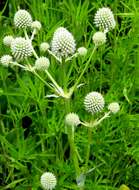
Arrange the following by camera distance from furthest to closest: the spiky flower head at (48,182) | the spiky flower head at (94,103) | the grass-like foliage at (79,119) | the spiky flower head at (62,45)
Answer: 1. the grass-like foliage at (79,119)
2. the spiky flower head at (48,182)
3. the spiky flower head at (94,103)
4. the spiky flower head at (62,45)

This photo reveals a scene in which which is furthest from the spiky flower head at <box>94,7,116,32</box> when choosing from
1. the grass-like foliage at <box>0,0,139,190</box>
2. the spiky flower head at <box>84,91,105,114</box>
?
the spiky flower head at <box>84,91,105,114</box>

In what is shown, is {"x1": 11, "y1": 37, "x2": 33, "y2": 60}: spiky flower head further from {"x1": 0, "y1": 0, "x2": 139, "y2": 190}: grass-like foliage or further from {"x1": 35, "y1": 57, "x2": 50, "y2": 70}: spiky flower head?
{"x1": 0, "y1": 0, "x2": 139, "y2": 190}: grass-like foliage

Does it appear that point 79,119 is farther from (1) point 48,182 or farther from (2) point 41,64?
(2) point 41,64

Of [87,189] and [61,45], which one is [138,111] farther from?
[61,45]

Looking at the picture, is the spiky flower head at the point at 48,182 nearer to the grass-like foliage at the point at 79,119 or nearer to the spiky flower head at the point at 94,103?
the grass-like foliage at the point at 79,119

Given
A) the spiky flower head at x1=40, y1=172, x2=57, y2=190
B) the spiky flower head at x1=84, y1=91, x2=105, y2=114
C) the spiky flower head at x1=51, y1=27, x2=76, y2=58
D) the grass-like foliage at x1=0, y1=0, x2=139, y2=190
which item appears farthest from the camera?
the grass-like foliage at x1=0, y1=0, x2=139, y2=190

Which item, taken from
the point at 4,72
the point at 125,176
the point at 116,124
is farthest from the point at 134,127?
the point at 4,72

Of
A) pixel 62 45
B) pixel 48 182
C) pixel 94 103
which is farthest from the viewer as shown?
pixel 48 182

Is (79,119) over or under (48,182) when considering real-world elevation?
over

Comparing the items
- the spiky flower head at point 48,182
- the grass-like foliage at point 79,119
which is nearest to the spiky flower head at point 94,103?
the grass-like foliage at point 79,119

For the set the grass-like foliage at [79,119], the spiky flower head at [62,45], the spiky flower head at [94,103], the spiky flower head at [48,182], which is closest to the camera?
the spiky flower head at [62,45]

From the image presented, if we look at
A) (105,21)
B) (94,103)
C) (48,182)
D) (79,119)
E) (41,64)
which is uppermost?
(105,21)

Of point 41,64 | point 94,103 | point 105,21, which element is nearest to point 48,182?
point 94,103

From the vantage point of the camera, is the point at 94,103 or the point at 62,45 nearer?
the point at 62,45
